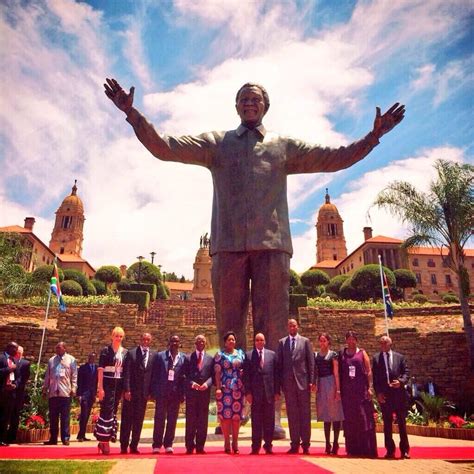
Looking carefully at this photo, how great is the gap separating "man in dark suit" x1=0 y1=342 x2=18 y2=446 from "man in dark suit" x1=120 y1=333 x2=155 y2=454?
2886 mm

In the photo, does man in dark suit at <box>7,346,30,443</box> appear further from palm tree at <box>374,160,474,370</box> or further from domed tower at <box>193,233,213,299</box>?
domed tower at <box>193,233,213,299</box>

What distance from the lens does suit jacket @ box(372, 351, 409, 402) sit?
574 cm

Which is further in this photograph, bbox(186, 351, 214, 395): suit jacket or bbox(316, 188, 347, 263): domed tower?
bbox(316, 188, 347, 263): domed tower

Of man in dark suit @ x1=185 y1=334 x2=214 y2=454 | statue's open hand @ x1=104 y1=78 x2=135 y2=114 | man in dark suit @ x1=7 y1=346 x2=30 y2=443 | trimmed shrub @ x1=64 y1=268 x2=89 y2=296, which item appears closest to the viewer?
statue's open hand @ x1=104 y1=78 x2=135 y2=114

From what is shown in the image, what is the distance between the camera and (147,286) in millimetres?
38938

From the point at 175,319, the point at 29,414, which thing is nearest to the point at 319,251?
the point at 175,319

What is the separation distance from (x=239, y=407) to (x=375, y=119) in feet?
12.5

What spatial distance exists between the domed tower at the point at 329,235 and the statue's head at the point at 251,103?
320 ft

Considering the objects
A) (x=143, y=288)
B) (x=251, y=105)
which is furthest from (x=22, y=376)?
(x=143, y=288)

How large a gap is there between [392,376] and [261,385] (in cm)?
191

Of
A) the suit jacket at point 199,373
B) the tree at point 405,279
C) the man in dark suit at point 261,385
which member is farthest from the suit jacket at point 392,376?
the tree at point 405,279

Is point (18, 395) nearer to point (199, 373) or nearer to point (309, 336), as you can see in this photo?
point (199, 373)

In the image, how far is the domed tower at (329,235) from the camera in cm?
10100

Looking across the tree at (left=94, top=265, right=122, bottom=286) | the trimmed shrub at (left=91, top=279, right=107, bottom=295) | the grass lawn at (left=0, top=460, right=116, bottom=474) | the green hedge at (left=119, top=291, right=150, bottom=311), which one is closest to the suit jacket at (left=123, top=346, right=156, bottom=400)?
the grass lawn at (left=0, top=460, right=116, bottom=474)
